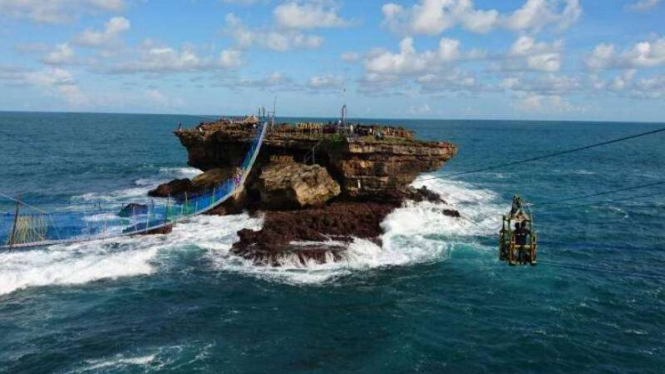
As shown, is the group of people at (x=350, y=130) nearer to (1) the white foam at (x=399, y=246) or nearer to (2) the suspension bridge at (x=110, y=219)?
(2) the suspension bridge at (x=110, y=219)

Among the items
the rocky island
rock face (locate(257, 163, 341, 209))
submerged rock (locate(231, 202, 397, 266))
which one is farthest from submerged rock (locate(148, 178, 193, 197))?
submerged rock (locate(231, 202, 397, 266))

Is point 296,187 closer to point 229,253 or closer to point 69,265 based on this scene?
point 229,253

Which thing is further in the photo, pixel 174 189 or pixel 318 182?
pixel 174 189

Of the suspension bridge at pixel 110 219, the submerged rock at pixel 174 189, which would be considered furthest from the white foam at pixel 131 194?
the suspension bridge at pixel 110 219

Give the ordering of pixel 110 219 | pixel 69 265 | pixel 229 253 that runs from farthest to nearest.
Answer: pixel 110 219 < pixel 229 253 < pixel 69 265

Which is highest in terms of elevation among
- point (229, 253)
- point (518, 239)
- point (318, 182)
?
point (318, 182)

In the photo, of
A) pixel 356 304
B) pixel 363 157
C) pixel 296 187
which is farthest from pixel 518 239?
pixel 363 157
